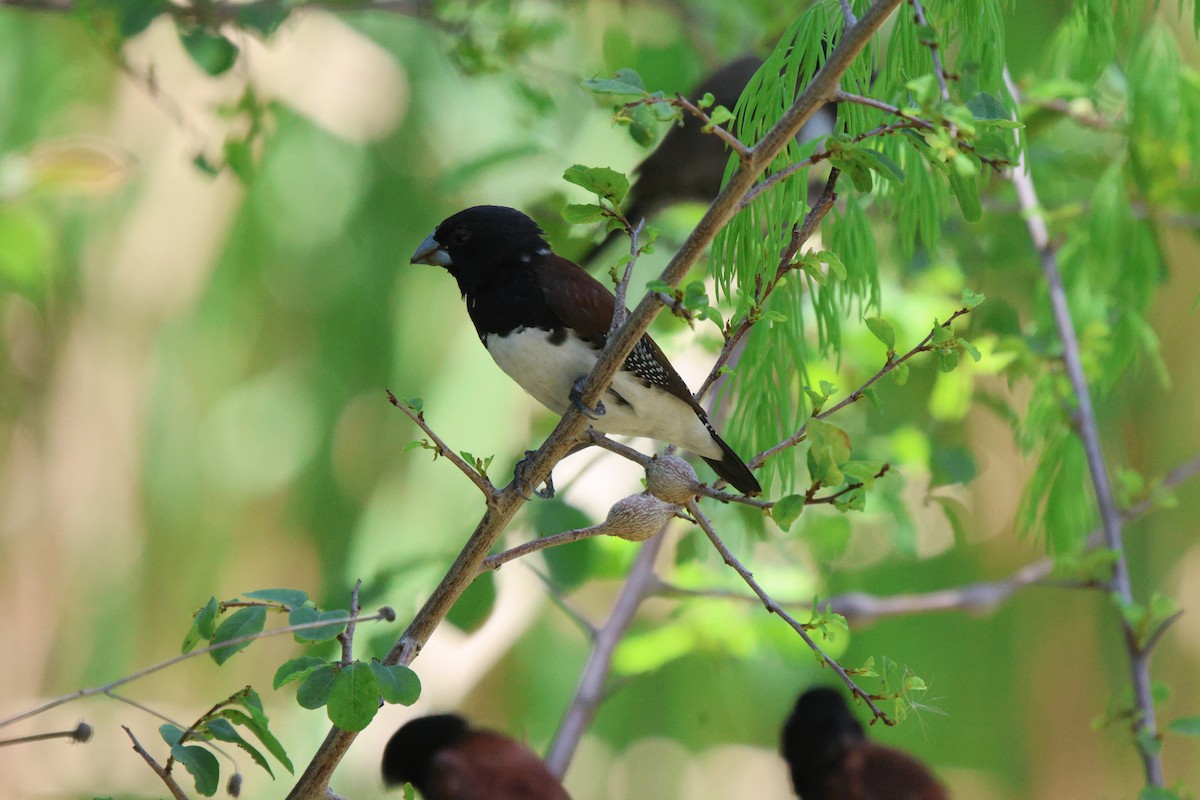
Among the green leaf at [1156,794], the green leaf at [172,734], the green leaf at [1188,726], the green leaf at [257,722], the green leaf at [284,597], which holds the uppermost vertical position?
the green leaf at [1188,726]

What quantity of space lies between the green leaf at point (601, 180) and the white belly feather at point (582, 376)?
1.39 feet

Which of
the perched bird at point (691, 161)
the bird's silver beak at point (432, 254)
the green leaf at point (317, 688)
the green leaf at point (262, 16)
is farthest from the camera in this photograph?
the perched bird at point (691, 161)

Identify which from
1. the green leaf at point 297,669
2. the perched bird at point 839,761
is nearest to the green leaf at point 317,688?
the green leaf at point 297,669

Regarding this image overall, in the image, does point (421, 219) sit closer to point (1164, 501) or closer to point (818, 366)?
point (818, 366)

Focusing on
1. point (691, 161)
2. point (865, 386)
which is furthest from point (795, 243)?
point (691, 161)

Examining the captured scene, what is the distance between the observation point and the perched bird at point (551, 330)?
3.84 ft

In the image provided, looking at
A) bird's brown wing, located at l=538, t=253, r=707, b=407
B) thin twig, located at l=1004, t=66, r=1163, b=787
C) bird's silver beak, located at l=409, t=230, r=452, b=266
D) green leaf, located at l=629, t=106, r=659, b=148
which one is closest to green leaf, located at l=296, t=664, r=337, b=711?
green leaf, located at l=629, t=106, r=659, b=148

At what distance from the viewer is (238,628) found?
79 cm

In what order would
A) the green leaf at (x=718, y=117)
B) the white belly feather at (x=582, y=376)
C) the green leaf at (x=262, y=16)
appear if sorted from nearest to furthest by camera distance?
the green leaf at (x=718, y=117) < the white belly feather at (x=582, y=376) < the green leaf at (x=262, y=16)

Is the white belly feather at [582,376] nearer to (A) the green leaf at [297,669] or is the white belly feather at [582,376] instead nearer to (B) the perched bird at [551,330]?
(B) the perched bird at [551,330]

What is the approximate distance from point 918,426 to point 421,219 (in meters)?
1.34

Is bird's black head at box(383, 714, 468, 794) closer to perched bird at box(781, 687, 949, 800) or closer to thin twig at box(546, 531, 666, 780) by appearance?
thin twig at box(546, 531, 666, 780)

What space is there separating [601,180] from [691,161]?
1279mm

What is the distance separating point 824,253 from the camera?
2.56ft
